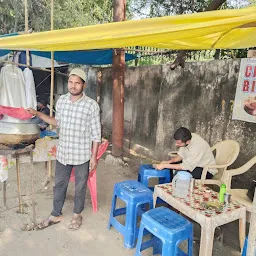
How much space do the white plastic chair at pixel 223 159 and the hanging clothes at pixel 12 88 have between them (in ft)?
7.80

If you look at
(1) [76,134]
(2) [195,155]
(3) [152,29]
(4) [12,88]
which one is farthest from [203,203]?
(4) [12,88]

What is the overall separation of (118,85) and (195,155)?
265 cm

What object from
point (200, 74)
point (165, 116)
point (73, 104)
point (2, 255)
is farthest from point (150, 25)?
point (165, 116)

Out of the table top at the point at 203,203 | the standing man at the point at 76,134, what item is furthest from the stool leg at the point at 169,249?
the standing man at the point at 76,134

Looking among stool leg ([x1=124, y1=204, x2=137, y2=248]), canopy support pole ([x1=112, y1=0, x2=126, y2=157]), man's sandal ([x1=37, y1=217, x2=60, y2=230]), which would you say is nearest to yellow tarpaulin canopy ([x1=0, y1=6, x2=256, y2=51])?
stool leg ([x1=124, y1=204, x2=137, y2=248])

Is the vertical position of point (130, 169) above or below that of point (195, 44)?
below

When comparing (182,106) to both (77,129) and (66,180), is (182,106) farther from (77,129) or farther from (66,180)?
(66,180)

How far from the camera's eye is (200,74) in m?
4.59

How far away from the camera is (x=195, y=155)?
129 inches

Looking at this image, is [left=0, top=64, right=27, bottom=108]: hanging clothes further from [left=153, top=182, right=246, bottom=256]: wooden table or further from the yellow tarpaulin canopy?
[left=153, top=182, right=246, bottom=256]: wooden table

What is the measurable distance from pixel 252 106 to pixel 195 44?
50.3 inches

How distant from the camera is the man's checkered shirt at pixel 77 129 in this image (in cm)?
285

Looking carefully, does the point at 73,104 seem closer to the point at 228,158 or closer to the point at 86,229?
the point at 86,229

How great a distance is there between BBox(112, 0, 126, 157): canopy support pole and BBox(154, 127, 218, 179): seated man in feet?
7.40
